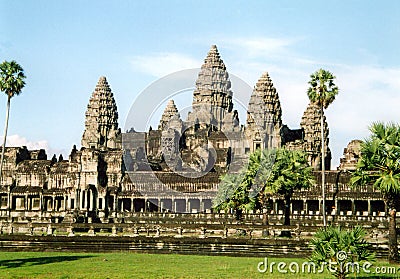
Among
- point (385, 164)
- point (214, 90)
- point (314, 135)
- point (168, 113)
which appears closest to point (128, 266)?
point (385, 164)

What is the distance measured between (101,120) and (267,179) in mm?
95821

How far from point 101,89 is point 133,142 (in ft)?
63.2

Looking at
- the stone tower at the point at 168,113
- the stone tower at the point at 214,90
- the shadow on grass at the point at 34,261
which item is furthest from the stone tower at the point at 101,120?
the shadow on grass at the point at 34,261

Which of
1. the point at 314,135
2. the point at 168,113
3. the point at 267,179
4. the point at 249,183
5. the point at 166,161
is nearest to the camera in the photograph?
the point at 267,179

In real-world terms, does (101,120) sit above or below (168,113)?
below

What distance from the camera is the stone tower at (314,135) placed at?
129m

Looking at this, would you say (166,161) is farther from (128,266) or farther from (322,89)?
(128,266)

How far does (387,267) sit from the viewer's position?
95.6 ft

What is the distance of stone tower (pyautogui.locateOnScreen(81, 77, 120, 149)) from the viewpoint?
148 meters

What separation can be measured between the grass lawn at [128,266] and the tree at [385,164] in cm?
292

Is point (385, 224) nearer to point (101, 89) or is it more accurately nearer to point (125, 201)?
point (125, 201)

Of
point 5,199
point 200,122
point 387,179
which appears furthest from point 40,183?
point 387,179

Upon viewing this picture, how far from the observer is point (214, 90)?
146750 mm

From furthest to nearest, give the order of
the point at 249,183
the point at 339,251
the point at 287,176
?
the point at 249,183 → the point at 287,176 → the point at 339,251
